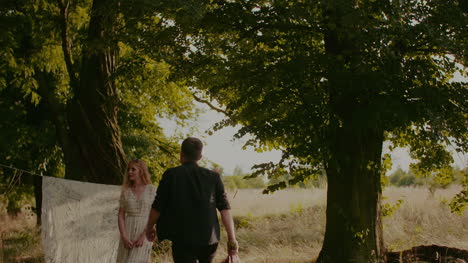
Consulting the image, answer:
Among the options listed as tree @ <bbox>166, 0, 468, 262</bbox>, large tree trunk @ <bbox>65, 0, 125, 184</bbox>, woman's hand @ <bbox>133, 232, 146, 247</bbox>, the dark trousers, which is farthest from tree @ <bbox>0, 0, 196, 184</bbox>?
the dark trousers

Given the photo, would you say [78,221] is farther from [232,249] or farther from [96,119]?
[232,249]

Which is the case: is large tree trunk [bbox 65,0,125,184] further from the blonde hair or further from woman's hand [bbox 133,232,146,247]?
woman's hand [bbox 133,232,146,247]

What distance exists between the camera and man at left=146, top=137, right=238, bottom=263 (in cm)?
384

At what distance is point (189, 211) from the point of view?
3.86 metres

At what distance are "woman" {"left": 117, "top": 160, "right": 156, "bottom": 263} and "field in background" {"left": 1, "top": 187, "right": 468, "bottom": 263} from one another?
1.60 meters

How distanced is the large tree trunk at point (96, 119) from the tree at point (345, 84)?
161cm

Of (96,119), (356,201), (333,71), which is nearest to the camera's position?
(333,71)

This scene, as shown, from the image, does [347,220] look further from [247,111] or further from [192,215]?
[192,215]

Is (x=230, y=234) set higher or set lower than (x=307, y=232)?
higher

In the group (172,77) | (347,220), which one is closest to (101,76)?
(172,77)

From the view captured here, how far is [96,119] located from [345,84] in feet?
16.4

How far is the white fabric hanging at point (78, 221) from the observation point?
7570mm

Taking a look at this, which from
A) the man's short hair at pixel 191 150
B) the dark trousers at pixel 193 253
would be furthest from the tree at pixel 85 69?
the dark trousers at pixel 193 253

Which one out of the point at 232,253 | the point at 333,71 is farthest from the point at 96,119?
the point at 232,253
